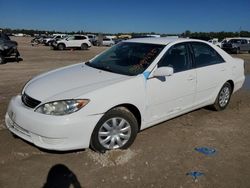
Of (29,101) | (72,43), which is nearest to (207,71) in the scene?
(29,101)

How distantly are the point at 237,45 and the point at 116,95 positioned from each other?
2845cm

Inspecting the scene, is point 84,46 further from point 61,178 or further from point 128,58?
point 61,178

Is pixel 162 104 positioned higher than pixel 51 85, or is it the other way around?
pixel 51 85

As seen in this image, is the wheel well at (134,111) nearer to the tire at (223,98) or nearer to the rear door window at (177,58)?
the rear door window at (177,58)

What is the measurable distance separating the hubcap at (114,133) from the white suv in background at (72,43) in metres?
29.9

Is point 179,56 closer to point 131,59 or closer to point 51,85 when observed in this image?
point 131,59

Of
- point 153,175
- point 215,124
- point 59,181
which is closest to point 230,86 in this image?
point 215,124

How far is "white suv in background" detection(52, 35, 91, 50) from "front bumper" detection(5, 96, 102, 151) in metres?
29.9

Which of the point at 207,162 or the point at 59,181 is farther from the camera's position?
the point at 207,162

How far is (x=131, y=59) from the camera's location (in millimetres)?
Answer: 4863

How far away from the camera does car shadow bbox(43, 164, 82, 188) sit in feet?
11.1

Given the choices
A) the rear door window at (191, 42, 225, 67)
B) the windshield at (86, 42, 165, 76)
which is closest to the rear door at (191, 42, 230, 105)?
the rear door window at (191, 42, 225, 67)

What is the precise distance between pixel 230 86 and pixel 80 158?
12.6ft

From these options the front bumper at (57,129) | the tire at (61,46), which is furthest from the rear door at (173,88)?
the tire at (61,46)
